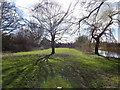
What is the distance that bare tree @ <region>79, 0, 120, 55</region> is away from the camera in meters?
6.29

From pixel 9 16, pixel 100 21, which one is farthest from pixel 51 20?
pixel 100 21

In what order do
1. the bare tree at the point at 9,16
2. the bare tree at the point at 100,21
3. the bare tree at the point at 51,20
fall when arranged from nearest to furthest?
the bare tree at the point at 100,21 < the bare tree at the point at 9,16 < the bare tree at the point at 51,20

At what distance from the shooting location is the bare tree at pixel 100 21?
6.29 m

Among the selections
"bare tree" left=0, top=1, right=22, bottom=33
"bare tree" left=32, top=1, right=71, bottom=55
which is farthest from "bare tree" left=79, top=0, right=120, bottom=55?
"bare tree" left=0, top=1, right=22, bottom=33

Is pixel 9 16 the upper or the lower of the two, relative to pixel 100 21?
upper

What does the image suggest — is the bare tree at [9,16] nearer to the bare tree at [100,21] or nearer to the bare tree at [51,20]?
the bare tree at [51,20]

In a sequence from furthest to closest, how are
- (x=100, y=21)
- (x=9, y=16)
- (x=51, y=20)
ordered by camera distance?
(x=51, y=20) → (x=9, y=16) → (x=100, y=21)

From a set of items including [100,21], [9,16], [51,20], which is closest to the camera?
[100,21]

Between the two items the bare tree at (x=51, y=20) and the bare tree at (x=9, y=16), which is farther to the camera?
the bare tree at (x=51, y=20)

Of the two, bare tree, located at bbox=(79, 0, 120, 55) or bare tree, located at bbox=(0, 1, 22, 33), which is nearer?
bare tree, located at bbox=(79, 0, 120, 55)

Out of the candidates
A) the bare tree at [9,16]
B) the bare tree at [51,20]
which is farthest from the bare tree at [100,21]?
the bare tree at [9,16]

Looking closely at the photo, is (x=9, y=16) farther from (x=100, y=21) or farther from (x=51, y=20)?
(x=100, y=21)

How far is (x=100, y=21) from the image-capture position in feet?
23.3

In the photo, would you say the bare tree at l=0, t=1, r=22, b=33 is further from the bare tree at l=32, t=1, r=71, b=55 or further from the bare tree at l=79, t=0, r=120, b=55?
the bare tree at l=79, t=0, r=120, b=55
